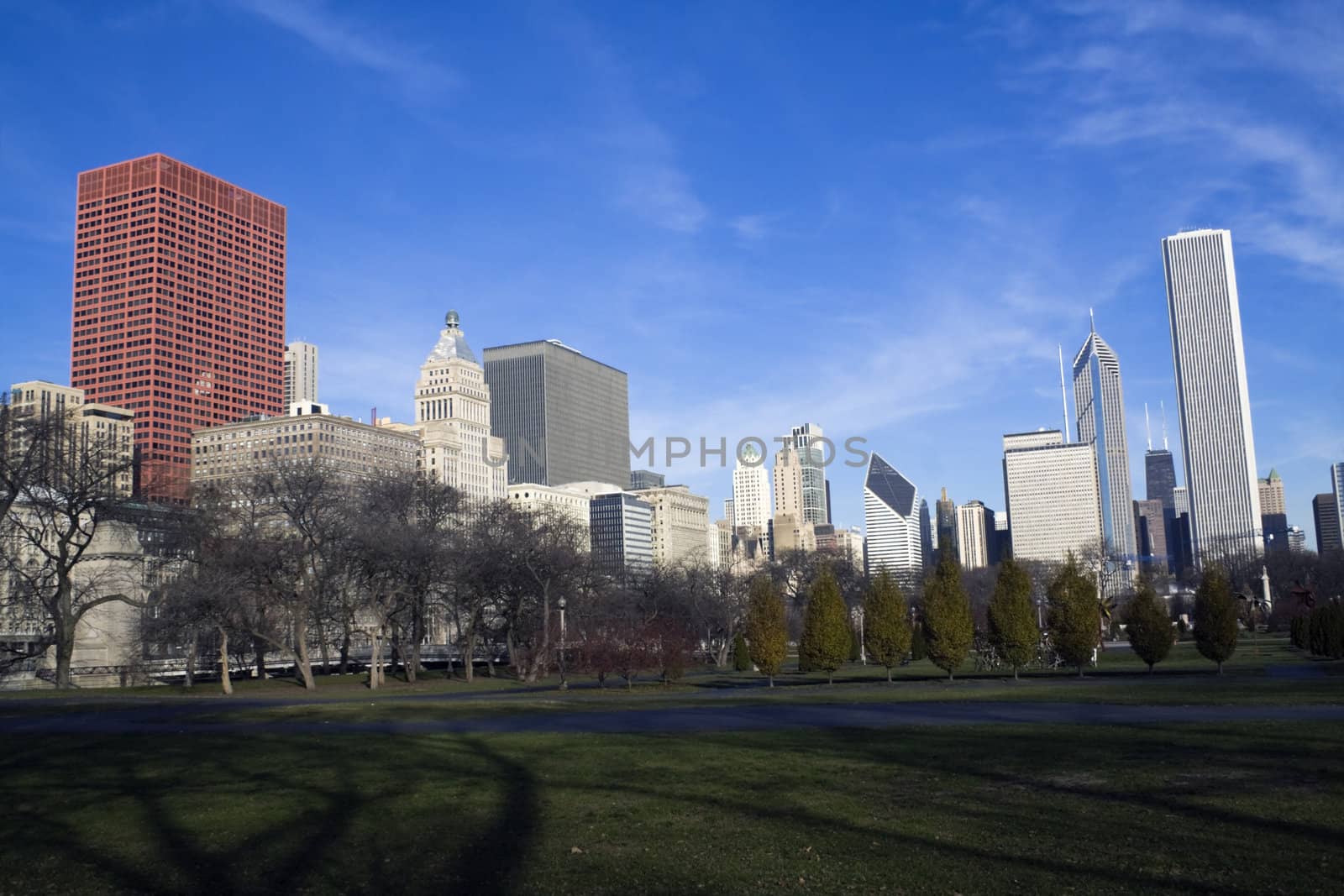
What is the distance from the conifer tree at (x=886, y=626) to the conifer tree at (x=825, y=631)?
133 cm

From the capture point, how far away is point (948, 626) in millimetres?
53969

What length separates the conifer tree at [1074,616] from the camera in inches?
2071

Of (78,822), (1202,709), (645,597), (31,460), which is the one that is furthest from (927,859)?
(645,597)

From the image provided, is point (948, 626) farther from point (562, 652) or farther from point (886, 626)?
point (562, 652)

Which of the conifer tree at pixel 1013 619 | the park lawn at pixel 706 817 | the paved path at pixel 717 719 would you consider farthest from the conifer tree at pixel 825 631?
the park lawn at pixel 706 817

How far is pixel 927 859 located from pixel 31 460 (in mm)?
50742

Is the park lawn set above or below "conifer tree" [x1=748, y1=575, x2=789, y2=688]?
below

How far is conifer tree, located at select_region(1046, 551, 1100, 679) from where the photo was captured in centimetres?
5259

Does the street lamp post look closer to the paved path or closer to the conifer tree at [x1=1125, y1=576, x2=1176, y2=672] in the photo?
the paved path

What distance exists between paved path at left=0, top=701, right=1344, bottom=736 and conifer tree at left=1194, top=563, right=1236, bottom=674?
72.0ft

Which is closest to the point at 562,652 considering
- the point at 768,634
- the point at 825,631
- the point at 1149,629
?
the point at 768,634

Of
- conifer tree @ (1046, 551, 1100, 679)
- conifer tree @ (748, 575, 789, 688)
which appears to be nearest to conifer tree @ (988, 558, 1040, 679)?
conifer tree @ (1046, 551, 1100, 679)

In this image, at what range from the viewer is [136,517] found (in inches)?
2557

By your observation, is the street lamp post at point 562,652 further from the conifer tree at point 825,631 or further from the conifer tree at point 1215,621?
the conifer tree at point 1215,621
